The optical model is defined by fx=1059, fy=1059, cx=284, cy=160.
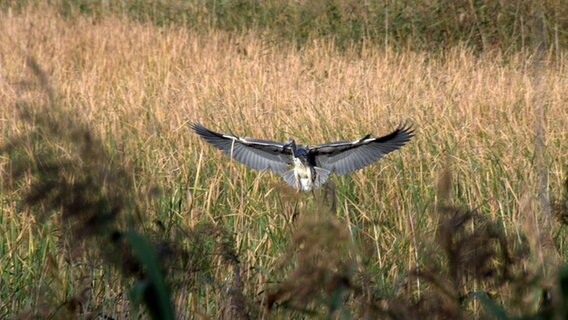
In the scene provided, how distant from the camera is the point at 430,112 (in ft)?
18.3

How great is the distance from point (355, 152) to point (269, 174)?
49cm

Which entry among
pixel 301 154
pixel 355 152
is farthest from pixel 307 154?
pixel 355 152

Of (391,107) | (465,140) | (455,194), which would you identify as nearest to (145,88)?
(391,107)

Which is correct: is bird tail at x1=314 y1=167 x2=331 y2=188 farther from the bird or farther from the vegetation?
the vegetation

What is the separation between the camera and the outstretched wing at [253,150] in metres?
4.09

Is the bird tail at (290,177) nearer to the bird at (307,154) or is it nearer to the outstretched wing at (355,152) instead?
the bird at (307,154)

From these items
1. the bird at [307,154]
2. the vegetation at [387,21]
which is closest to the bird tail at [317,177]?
the bird at [307,154]

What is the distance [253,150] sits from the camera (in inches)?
165

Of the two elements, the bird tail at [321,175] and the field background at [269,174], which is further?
the bird tail at [321,175]

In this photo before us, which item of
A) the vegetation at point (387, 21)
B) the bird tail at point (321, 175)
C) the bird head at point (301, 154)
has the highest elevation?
the bird head at point (301, 154)

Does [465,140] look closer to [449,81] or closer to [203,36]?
[449,81]

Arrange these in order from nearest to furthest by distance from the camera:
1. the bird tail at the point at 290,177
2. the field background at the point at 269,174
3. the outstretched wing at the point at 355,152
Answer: the field background at the point at 269,174
the outstretched wing at the point at 355,152
the bird tail at the point at 290,177

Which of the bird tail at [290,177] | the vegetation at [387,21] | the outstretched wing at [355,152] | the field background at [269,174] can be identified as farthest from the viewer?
the vegetation at [387,21]

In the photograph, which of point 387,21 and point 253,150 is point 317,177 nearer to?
point 253,150
